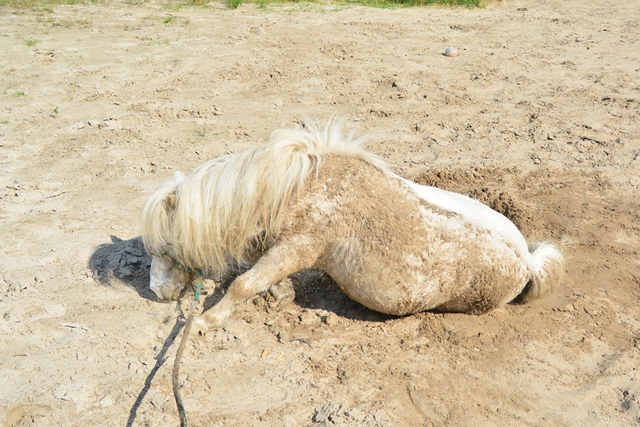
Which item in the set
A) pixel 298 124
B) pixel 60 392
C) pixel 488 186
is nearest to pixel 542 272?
pixel 488 186

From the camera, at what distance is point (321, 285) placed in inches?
157

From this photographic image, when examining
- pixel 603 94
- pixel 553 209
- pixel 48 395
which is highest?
pixel 603 94

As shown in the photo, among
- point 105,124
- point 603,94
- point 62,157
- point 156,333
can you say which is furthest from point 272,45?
point 156,333

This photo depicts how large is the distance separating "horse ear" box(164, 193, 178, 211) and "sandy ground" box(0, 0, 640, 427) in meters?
0.85

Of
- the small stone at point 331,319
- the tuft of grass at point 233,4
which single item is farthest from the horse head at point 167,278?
the tuft of grass at point 233,4

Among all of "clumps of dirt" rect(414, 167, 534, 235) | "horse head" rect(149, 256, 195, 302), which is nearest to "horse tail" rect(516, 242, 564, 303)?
"clumps of dirt" rect(414, 167, 534, 235)

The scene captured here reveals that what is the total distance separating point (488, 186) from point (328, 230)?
2582mm

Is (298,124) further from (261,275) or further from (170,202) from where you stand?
(261,275)

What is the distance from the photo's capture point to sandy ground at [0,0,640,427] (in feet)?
9.87

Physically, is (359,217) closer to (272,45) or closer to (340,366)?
(340,366)

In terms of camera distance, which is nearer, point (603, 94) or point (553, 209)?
point (553, 209)

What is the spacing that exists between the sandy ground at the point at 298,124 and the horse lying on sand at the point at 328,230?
0.43 meters

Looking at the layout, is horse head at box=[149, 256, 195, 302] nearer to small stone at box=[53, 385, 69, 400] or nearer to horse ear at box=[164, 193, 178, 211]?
horse ear at box=[164, 193, 178, 211]

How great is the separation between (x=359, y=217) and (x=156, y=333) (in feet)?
5.55
